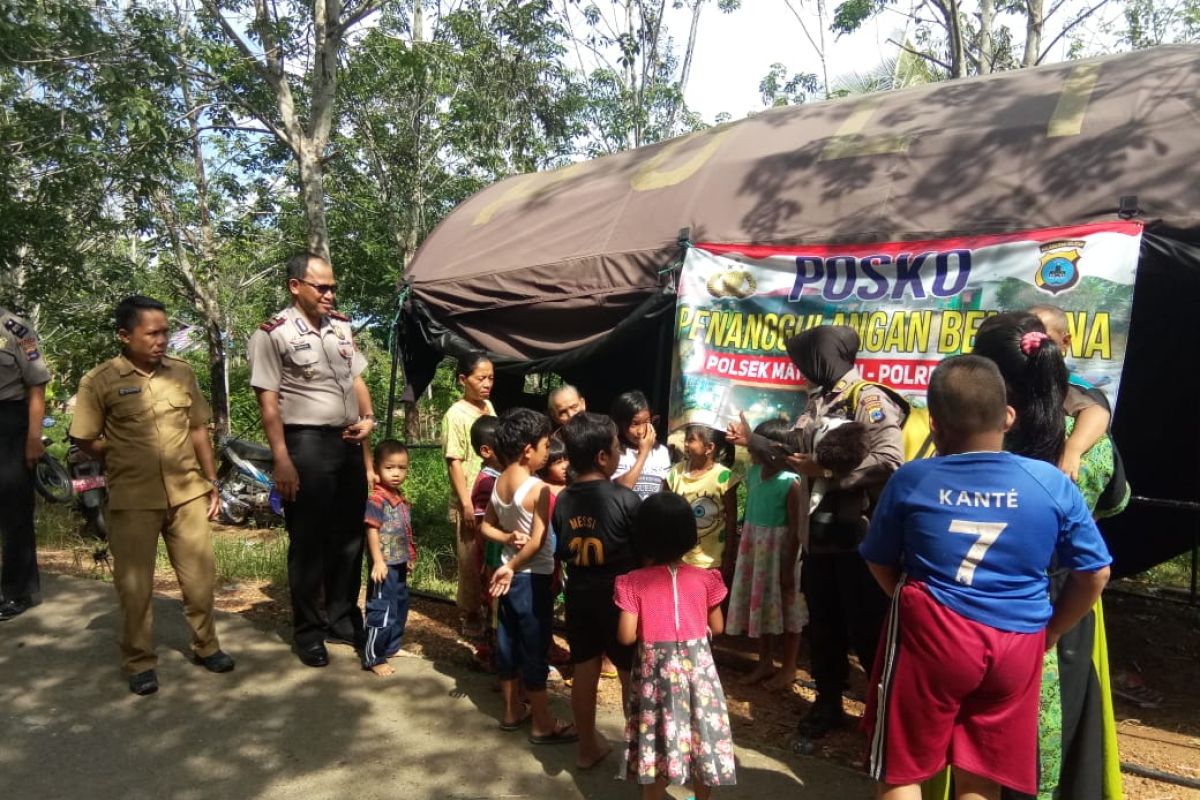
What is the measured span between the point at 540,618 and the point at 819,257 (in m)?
2.29

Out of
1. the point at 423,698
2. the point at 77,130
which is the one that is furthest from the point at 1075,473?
the point at 77,130

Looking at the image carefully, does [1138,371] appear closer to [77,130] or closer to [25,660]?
[25,660]

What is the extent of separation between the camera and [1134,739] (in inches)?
154

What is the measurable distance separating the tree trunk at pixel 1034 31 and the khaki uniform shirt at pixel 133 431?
13396 mm

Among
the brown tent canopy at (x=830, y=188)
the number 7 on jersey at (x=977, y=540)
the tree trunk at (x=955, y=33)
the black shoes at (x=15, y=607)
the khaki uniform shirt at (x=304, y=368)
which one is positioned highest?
the tree trunk at (x=955, y=33)

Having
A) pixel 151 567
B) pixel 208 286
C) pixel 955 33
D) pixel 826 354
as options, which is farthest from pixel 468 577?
pixel 955 33

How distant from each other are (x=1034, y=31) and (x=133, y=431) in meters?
13.9

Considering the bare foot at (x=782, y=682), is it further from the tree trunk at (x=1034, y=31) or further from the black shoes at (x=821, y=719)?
the tree trunk at (x=1034, y=31)

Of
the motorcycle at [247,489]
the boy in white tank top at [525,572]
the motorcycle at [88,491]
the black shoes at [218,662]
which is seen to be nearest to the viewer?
the boy in white tank top at [525,572]

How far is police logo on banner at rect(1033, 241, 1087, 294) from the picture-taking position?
12.5 feet

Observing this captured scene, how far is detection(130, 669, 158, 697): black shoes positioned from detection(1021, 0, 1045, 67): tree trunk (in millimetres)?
13957

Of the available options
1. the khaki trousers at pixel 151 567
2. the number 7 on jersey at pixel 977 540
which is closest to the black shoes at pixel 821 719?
the number 7 on jersey at pixel 977 540

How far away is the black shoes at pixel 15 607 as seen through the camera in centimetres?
509

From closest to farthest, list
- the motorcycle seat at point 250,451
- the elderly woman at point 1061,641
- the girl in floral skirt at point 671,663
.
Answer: the elderly woman at point 1061,641
the girl in floral skirt at point 671,663
the motorcycle seat at point 250,451
